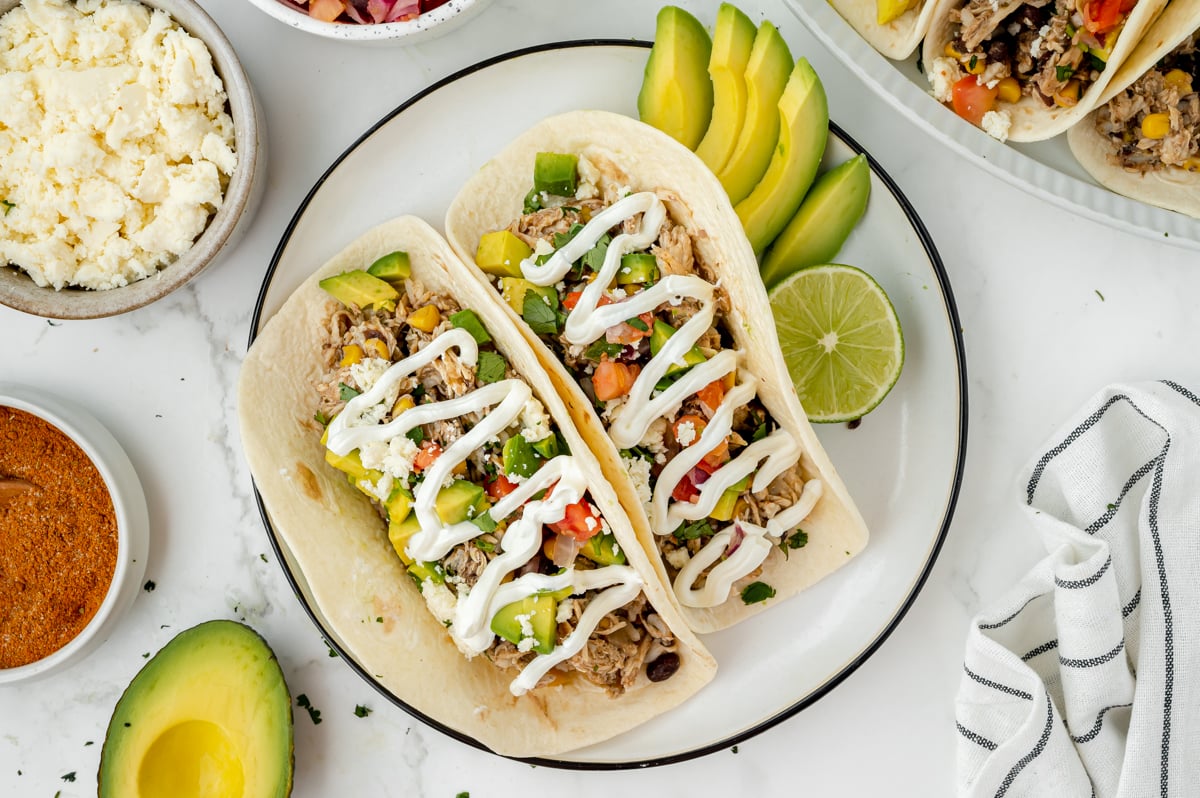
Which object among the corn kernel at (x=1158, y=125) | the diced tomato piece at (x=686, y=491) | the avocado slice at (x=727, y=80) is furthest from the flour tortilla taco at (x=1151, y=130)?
the diced tomato piece at (x=686, y=491)

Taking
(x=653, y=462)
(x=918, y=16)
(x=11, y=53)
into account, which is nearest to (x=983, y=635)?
(x=653, y=462)

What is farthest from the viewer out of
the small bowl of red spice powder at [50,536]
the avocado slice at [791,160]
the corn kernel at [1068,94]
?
the small bowl of red spice powder at [50,536]

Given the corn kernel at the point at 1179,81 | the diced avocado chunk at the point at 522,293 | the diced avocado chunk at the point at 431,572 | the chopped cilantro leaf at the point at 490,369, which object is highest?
the corn kernel at the point at 1179,81

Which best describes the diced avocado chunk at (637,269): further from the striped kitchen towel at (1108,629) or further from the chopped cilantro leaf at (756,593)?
the striped kitchen towel at (1108,629)

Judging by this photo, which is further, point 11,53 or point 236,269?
point 236,269

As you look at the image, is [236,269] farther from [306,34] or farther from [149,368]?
[306,34]

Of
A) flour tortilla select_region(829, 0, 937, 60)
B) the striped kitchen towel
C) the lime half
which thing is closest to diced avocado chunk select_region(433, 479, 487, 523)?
the lime half

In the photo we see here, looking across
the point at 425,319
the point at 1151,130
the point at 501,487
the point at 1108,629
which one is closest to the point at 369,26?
the point at 425,319

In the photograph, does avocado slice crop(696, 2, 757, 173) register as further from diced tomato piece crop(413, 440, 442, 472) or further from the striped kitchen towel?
the striped kitchen towel
